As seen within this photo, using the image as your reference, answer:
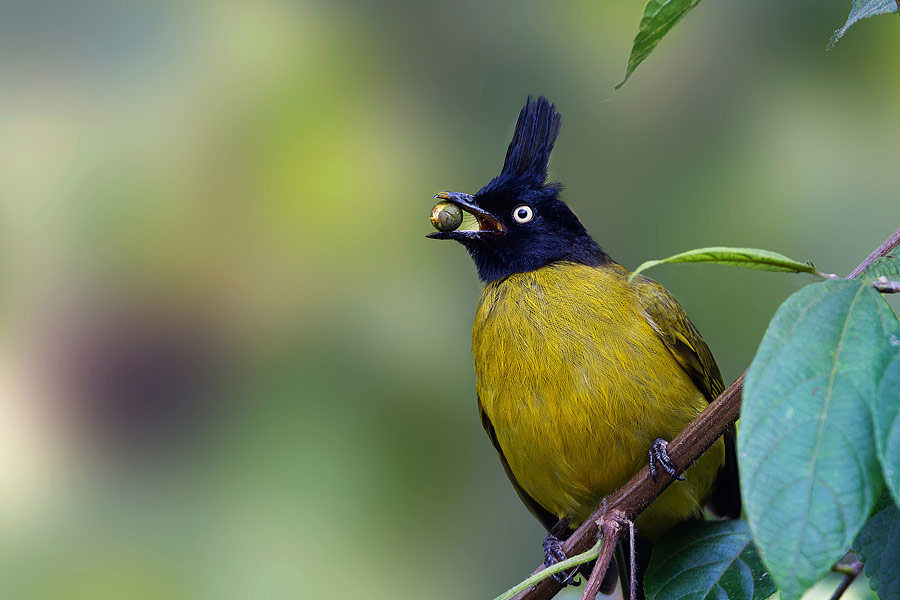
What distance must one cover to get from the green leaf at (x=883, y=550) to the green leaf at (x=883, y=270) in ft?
0.63

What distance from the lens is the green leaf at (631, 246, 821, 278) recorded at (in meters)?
0.51

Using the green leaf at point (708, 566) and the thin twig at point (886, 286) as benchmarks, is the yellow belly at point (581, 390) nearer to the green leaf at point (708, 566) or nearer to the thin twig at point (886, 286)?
the green leaf at point (708, 566)

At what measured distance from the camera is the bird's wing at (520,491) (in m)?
1.38

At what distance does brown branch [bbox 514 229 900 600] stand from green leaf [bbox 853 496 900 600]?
0.13 m

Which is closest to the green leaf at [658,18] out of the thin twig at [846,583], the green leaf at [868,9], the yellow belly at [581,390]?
the green leaf at [868,9]

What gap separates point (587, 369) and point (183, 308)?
1.81 metres

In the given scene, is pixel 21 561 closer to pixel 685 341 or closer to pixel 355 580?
pixel 355 580

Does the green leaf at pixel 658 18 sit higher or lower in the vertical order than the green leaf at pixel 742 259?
higher

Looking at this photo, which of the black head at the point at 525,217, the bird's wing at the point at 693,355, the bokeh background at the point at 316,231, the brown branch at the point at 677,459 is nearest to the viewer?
the brown branch at the point at 677,459

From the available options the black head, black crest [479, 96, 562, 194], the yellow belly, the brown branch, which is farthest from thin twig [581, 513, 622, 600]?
black crest [479, 96, 562, 194]

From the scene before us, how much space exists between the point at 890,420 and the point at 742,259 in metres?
0.12

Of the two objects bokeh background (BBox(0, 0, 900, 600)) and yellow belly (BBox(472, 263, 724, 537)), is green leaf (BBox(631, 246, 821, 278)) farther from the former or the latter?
bokeh background (BBox(0, 0, 900, 600))

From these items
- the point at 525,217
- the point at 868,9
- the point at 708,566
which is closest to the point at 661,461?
the point at 708,566

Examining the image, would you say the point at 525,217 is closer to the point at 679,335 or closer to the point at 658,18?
the point at 679,335
